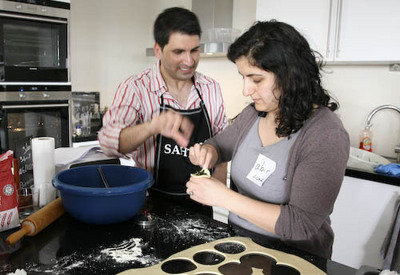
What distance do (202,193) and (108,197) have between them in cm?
29

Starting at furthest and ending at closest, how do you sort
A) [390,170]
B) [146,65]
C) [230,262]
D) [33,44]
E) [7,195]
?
1. [146,65]
2. [33,44]
3. [390,170]
4. [7,195]
5. [230,262]

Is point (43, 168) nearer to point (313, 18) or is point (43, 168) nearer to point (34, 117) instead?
point (34, 117)

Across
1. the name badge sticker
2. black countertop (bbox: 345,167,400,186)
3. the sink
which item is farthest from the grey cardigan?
the sink

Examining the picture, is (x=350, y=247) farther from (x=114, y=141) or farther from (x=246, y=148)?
(x=114, y=141)

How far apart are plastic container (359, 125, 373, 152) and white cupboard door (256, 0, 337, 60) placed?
0.58m

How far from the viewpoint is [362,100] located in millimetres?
2557

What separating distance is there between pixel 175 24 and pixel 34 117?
1776 millimetres

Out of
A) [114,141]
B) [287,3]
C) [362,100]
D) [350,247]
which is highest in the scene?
[287,3]

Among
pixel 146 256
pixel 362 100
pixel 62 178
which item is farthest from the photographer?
pixel 362 100

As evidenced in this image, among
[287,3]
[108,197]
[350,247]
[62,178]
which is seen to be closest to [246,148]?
[108,197]

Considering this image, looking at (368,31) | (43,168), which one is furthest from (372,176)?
(43,168)

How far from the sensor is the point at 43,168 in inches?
51.4

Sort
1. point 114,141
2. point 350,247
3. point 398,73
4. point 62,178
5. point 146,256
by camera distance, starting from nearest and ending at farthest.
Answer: point 146,256 < point 62,178 < point 114,141 < point 350,247 < point 398,73

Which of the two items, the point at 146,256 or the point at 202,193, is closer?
the point at 146,256
